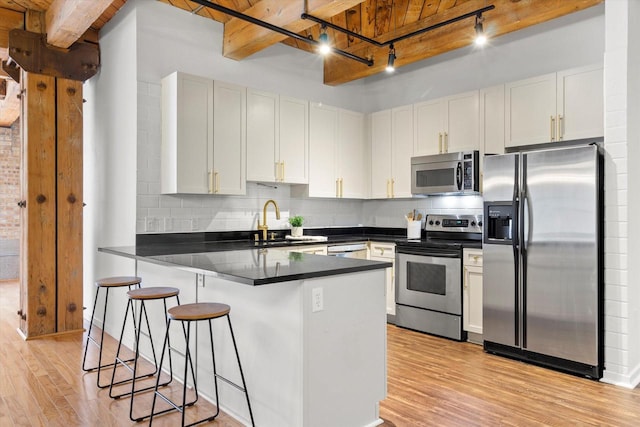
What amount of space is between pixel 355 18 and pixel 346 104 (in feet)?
3.97

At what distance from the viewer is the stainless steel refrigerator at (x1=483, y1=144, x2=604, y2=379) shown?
3.27 m

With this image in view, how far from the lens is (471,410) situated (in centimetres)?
275

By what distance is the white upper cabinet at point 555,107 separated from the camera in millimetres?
3766

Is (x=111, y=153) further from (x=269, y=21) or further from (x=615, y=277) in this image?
(x=615, y=277)

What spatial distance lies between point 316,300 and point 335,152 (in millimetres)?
3250

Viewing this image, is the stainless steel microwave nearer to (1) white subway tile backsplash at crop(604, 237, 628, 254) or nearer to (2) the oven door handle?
(2) the oven door handle

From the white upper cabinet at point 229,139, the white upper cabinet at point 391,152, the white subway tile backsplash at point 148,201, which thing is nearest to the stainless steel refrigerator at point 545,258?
the white upper cabinet at point 391,152

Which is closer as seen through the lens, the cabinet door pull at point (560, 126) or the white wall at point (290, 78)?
the cabinet door pull at point (560, 126)

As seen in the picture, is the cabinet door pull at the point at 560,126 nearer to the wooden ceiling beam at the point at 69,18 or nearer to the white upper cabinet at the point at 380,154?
the white upper cabinet at the point at 380,154

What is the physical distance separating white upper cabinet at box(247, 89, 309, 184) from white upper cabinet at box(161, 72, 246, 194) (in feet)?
0.37

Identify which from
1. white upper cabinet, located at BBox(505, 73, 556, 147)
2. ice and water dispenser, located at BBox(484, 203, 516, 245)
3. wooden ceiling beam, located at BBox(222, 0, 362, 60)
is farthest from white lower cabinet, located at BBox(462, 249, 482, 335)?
wooden ceiling beam, located at BBox(222, 0, 362, 60)

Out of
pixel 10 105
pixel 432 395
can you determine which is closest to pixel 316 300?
pixel 432 395

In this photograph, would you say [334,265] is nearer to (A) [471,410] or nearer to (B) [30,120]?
(A) [471,410]

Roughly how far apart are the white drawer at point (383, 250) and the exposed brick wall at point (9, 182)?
6.64m
